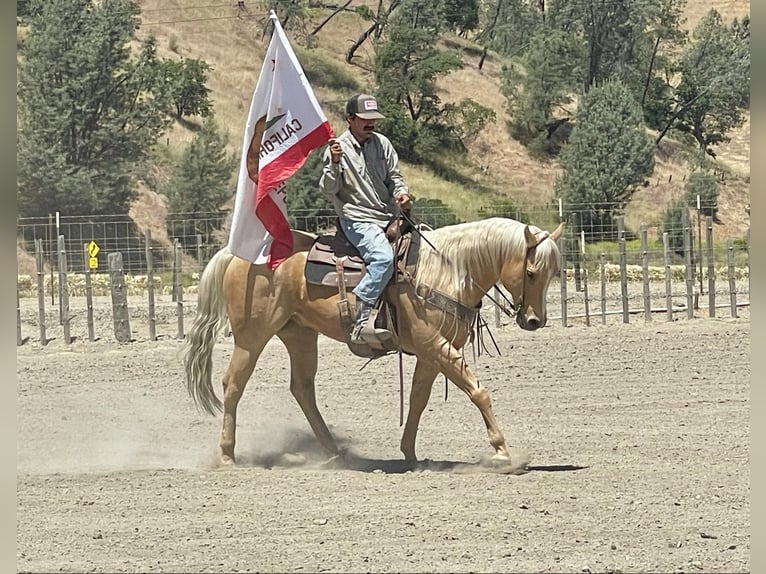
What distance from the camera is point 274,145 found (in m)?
7.84

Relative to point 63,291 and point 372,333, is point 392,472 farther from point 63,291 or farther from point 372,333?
point 63,291

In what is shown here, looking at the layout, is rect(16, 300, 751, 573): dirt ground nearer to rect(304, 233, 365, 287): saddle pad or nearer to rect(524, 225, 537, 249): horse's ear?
rect(304, 233, 365, 287): saddle pad

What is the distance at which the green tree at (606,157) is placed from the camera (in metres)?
41.9

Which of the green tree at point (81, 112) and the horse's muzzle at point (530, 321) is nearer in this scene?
the horse's muzzle at point (530, 321)

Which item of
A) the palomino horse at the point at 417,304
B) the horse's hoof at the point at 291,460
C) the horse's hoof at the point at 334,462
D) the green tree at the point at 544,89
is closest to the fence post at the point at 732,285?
the palomino horse at the point at 417,304

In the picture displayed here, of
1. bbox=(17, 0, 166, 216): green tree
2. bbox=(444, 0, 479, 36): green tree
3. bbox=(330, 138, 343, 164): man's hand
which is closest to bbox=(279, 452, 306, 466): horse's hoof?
bbox=(330, 138, 343, 164): man's hand

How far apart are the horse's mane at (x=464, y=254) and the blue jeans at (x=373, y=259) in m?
0.26

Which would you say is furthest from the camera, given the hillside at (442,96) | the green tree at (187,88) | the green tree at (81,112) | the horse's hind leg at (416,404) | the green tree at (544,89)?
the green tree at (544,89)

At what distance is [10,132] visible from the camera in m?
3.04

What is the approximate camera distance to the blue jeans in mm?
7406

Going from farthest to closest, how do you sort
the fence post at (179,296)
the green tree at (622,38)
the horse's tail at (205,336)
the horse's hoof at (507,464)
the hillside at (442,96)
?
the green tree at (622,38) < the hillside at (442,96) < the fence post at (179,296) < the horse's tail at (205,336) < the horse's hoof at (507,464)

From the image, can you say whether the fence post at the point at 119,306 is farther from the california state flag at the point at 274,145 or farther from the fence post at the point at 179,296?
the california state flag at the point at 274,145

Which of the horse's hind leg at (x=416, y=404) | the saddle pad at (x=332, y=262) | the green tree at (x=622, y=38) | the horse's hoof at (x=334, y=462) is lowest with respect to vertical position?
the horse's hoof at (x=334, y=462)

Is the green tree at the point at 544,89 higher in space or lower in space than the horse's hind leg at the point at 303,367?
higher
